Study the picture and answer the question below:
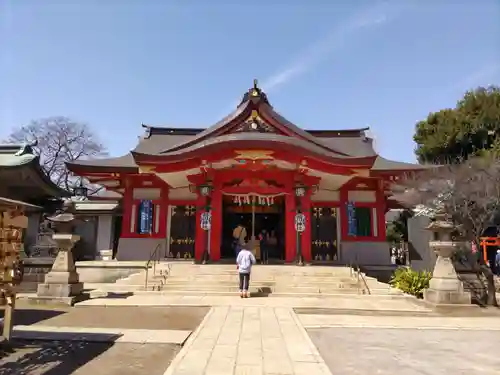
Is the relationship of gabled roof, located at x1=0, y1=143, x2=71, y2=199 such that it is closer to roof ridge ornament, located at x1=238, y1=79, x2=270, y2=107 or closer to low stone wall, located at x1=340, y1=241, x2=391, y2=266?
roof ridge ornament, located at x1=238, y1=79, x2=270, y2=107

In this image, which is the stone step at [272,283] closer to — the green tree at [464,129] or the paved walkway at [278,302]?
the paved walkway at [278,302]

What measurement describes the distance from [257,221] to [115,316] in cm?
1225

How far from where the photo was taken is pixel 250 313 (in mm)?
8422

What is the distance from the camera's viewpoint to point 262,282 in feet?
40.8

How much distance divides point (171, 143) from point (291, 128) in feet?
24.7

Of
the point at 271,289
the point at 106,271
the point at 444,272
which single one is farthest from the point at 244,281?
the point at 106,271

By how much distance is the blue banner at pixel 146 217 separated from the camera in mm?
17156

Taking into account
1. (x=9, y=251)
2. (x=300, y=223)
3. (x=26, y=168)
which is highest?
(x=26, y=168)

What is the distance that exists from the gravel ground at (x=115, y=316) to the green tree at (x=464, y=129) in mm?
21912

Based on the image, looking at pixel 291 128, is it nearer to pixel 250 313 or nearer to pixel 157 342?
pixel 250 313

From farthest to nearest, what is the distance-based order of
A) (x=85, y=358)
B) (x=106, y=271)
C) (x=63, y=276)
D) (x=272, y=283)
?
(x=106, y=271) < (x=272, y=283) < (x=63, y=276) < (x=85, y=358)

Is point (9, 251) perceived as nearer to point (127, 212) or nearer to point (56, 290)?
point (56, 290)

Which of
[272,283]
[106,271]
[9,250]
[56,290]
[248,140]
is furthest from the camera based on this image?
[106,271]

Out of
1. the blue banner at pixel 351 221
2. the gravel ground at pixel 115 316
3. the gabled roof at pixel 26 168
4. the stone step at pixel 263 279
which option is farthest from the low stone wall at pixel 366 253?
the gabled roof at pixel 26 168
